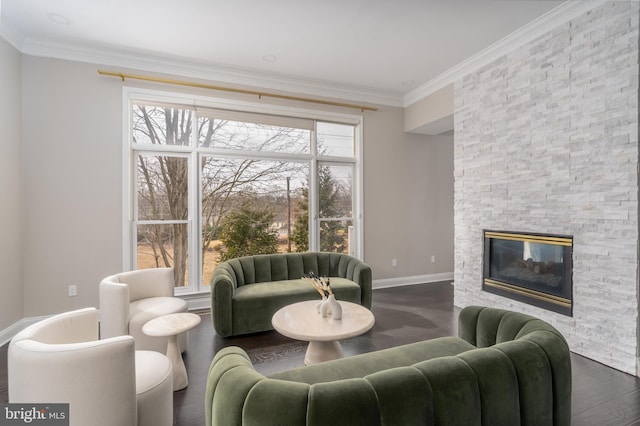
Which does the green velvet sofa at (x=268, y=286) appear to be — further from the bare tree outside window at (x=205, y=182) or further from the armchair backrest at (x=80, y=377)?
the armchair backrest at (x=80, y=377)

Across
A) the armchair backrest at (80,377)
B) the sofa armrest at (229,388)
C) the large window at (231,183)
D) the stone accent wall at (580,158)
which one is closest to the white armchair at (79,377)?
the armchair backrest at (80,377)

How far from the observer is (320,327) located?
2.31 m

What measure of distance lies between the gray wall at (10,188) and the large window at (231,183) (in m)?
1.01

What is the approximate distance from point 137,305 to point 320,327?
1732mm

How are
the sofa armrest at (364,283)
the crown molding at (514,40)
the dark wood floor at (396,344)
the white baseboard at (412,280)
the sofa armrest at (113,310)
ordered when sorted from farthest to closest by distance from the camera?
the white baseboard at (412,280)
the sofa armrest at (364,283)
the crown molding at (514,40)
the sofa armrest at (113,310)
the dark wood floor at (396,344)

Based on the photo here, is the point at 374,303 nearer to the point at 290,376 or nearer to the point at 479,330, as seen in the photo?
the point at 479,330

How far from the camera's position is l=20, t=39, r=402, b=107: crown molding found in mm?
3453

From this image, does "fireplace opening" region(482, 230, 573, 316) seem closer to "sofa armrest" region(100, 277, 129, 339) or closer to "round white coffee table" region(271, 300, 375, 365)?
"round white coffee table" region(271, 300, 375, 365)

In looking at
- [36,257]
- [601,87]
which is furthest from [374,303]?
[36,257]

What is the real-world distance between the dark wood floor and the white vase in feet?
1.75

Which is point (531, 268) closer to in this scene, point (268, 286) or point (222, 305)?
point (268, 286)

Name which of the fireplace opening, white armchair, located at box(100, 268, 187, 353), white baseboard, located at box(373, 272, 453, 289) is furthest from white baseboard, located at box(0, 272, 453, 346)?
the fireplace opening

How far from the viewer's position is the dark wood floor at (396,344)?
1994 mm

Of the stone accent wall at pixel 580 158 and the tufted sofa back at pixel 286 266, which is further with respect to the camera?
the tufted sofa back at pixel 286 266
